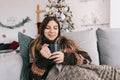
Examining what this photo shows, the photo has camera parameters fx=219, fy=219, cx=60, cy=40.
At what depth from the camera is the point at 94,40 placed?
1671 mm

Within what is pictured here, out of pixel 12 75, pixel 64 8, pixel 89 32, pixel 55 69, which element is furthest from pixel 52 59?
pixel 64 8

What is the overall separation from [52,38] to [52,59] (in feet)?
0.55

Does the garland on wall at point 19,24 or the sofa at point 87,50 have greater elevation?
the garland on wall at point 19,24

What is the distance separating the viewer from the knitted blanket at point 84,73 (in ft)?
4.04

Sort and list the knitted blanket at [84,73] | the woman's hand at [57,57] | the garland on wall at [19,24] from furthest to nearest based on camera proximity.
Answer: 1. the garland on wall at [19,24]
2. the woman's hand at [57,57]
3. the knitted blanket at [84,73]

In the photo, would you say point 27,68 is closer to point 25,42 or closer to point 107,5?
point 25,42

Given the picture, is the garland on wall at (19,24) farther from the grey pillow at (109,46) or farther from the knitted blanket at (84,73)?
the knitted blanket at (84,73)

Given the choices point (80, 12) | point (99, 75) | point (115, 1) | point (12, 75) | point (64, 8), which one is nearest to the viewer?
A: point (99, 75)

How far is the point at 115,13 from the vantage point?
8.69 ft

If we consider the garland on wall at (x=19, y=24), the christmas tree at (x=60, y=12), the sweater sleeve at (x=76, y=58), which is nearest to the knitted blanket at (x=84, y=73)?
the sweater sleeve at (x=76, y=58)

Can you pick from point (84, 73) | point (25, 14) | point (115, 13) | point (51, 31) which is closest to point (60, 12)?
point (115, 13)

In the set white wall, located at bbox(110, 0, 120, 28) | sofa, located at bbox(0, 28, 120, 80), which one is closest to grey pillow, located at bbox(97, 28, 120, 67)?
sofa, located at bbox(0, 28, 120, 80)

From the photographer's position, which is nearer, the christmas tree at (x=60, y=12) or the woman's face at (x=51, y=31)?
the woman's face at (x=51, y=31)

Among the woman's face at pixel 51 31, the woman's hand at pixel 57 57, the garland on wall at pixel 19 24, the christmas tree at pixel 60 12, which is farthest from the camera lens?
the garland on wall at pixel 19 24
